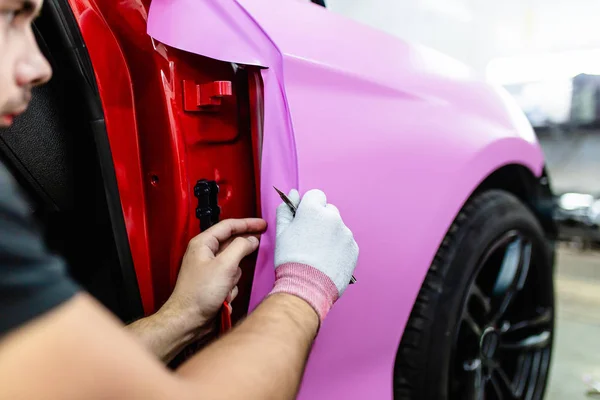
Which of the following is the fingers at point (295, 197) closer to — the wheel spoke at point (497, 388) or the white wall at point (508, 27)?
the wheel spoke at point (497, 388)

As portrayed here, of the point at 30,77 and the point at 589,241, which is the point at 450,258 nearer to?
the point at 30,77

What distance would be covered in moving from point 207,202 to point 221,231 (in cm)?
5

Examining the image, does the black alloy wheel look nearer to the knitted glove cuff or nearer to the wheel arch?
the wheel arch

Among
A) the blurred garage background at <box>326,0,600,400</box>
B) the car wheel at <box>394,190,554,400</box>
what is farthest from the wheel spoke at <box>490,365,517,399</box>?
the blurred garage background at <box>326,0,600,400</box>

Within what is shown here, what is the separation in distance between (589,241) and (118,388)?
368 centimetres

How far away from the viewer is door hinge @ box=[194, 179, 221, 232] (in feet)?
2.62

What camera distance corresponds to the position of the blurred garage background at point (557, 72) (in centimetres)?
291

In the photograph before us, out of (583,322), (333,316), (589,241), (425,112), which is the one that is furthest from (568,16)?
(333,316)

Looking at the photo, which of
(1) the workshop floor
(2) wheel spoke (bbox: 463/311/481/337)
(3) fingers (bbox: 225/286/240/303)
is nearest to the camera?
(3) fingers (bbox: 225/286/240/303)

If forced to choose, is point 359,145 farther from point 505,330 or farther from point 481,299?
point 505,330

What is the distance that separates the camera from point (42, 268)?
41cm

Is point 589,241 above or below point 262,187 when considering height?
below

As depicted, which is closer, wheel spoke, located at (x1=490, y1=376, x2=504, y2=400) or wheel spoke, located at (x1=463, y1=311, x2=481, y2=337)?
wheel spoke, located at (x1=463, y1=311, x2=481, y2=337)

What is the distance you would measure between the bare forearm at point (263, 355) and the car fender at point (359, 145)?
0.48 feet
